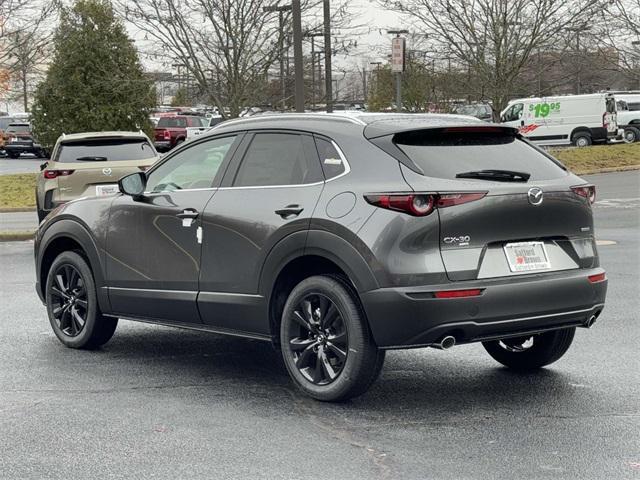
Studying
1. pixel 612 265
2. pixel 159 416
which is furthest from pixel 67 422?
pixel 612 265

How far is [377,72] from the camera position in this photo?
168 feet

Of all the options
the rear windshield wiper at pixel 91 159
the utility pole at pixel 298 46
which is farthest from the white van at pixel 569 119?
the rear windshield wiper at pixel 91 159

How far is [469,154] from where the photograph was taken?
19.7ft

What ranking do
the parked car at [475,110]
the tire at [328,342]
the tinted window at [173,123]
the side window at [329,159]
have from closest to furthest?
the tire at [328,342] → the side window at [329,159] → the parked car at [475,110] → the tinted window at [173,123]

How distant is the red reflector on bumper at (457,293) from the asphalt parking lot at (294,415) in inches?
26.6

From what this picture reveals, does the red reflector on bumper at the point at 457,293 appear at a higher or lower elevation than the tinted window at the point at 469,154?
lower

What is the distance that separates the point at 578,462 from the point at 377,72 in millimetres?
47316

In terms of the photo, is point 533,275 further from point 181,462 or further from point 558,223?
point 181,462

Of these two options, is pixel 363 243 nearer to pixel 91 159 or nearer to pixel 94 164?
pixel 94 164

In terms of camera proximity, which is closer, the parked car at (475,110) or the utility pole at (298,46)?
the utility pole at (298,46)

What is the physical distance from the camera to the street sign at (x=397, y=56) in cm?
1931

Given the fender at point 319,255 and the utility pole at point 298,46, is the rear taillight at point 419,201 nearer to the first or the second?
the fender at point 319,255

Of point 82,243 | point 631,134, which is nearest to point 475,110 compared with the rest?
point 631,134

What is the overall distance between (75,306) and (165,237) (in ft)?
4.15
